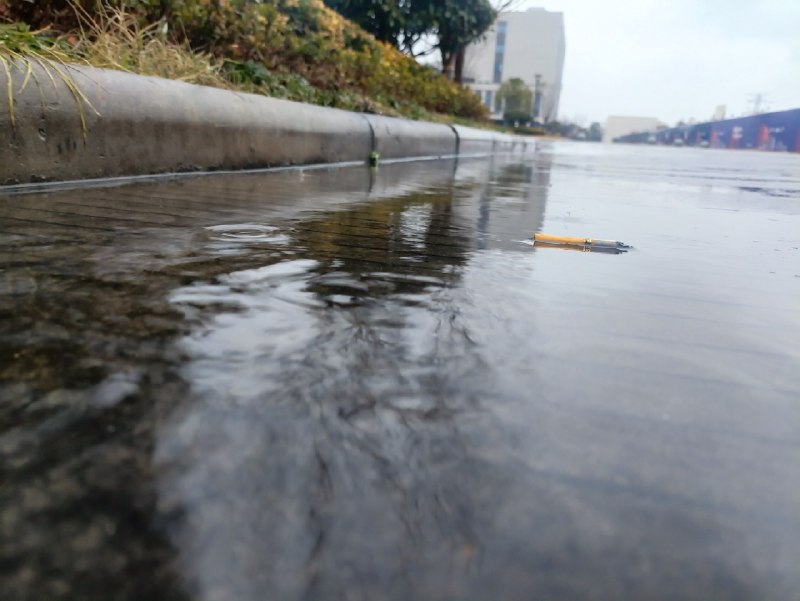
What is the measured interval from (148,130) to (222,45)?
8.12 ft

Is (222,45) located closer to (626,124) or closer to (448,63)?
(448,63)

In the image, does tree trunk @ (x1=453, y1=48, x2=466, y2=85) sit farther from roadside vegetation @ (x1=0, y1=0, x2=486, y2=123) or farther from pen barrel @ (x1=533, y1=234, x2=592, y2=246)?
pen barrel @ (x1=533, y1=234, x2=592, y2=246)

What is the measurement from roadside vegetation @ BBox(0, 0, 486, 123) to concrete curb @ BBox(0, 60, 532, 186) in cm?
17

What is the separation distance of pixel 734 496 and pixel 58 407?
84cm

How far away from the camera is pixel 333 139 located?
574cm

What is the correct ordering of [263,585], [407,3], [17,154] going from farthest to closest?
[407,3] < [17,154] < [263,585]

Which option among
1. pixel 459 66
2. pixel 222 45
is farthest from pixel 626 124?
pixel 222 45

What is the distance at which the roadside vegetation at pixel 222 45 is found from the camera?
12.3 ft

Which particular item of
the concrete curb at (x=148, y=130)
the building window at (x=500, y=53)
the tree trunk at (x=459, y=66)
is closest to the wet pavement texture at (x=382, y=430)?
the concrete curb at (x=148, y=130)

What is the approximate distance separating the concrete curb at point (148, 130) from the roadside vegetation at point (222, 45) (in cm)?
17

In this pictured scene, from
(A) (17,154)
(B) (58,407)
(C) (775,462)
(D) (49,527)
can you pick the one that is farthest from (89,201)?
(C) (775,462)

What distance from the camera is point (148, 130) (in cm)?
361

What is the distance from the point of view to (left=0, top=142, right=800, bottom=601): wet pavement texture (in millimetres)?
597

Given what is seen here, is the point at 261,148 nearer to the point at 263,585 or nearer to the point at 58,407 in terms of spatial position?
the point at 58,407
